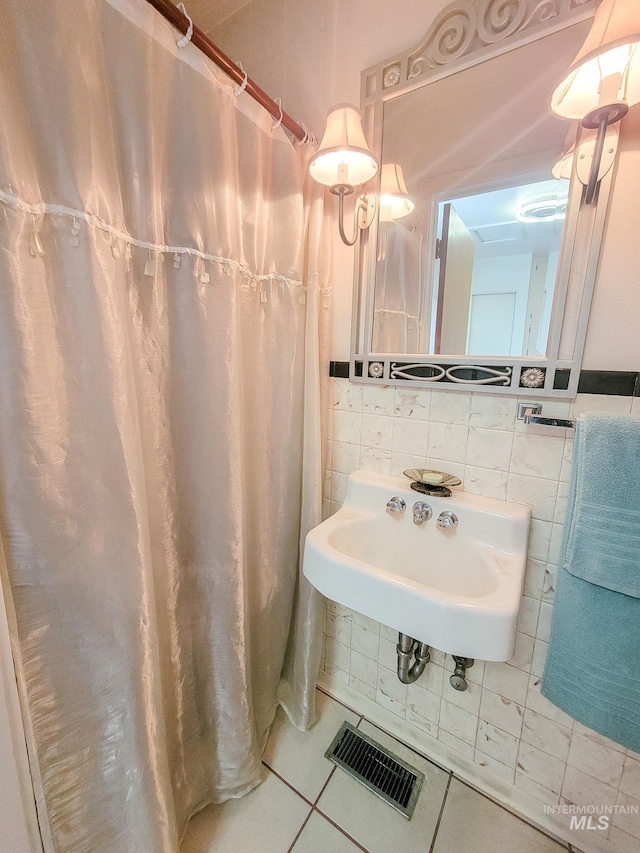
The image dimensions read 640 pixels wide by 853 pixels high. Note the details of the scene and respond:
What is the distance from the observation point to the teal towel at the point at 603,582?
2.29 ft

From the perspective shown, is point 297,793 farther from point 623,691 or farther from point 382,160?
point 382,160

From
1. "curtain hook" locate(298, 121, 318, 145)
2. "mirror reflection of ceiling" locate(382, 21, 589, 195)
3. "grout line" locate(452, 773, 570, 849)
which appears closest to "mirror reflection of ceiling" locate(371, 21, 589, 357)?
"mirror reflection of ceiling" locate(382, 21, 589, 195)

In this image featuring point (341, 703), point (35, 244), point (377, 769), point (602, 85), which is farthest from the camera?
point (341, 703)

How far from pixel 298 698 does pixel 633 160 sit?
5.78 ft

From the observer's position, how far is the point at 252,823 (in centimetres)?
98

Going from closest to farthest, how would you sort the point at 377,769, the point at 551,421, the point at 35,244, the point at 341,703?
1. the point at 35,244
2. the point at 551,421
3. the point at 377,769
4. the point at 341,703

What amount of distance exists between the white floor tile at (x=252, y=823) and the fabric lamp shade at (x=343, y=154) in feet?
5.90

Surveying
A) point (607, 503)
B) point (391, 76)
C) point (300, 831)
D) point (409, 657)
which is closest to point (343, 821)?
point (300, 831)

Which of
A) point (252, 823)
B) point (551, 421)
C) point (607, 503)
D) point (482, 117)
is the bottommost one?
point (252, 823)

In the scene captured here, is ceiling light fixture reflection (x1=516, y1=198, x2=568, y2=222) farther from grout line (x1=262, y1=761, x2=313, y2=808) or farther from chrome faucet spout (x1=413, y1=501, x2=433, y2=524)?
grout line (x1=262, y1=761, x2=313, y2=808)

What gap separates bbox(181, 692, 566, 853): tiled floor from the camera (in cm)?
94

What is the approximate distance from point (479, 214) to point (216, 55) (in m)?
0.71

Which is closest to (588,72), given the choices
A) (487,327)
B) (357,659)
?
(487,327)

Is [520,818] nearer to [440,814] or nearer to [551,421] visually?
[440,814]
